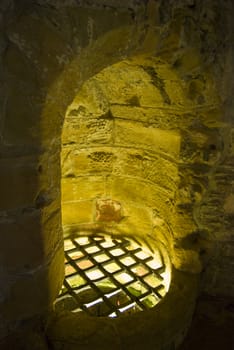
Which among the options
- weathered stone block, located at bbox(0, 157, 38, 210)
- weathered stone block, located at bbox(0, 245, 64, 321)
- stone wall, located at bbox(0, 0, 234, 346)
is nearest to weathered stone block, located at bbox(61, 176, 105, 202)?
stone wall, located at bbox(0, 0, 234, 346)

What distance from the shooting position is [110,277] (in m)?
2.11

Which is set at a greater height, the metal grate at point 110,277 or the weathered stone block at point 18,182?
the weathered stone block at point 18,182

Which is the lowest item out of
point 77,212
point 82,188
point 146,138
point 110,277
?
point 110,277

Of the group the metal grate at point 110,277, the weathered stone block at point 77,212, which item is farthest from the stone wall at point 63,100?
the weathered stone block at point 77,212

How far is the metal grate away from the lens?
1903 mm

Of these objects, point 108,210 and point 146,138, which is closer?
point 146,138

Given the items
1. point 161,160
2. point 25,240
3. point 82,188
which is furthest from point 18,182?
point 82,188

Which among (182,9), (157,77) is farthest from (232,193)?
(182,9)

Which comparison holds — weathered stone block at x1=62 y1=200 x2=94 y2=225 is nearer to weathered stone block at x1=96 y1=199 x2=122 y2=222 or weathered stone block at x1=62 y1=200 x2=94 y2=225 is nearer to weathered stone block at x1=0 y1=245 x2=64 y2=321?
weathered stone block at x1=96 y1=199 x2=122 y2=222

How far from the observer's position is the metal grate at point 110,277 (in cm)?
190

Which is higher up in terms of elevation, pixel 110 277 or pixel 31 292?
pixel 31 292

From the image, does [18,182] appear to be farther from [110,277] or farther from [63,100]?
[110,277]

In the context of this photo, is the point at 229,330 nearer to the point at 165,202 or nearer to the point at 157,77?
the point at 165,202

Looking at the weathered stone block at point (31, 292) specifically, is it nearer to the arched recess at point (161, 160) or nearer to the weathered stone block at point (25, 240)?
the weathered stone block at point (25, 240)
